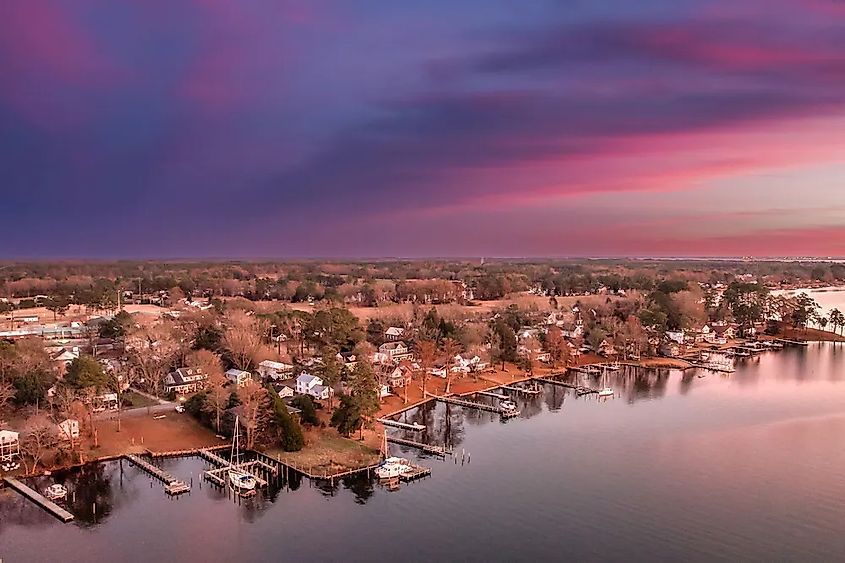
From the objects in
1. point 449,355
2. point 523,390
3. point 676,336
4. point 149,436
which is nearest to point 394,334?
point 449,355

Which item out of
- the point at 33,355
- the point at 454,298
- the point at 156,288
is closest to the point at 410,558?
the point at 33,355

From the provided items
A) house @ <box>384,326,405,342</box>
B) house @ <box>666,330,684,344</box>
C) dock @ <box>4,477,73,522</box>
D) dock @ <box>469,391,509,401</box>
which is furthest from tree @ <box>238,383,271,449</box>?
house @ <box>666,330,684,344</box>

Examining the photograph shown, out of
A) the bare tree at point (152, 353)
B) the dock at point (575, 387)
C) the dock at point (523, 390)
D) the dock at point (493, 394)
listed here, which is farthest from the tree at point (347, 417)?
the dock at point (575, 387)

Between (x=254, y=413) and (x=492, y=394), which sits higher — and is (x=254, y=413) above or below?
above

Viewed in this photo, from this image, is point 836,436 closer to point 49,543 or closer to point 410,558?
point 410,558

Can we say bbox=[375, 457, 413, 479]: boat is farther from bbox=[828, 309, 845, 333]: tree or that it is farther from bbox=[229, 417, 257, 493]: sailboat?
bbox=[828, 309, 845, 333]: tree

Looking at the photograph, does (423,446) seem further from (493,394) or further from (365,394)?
(493,394)
